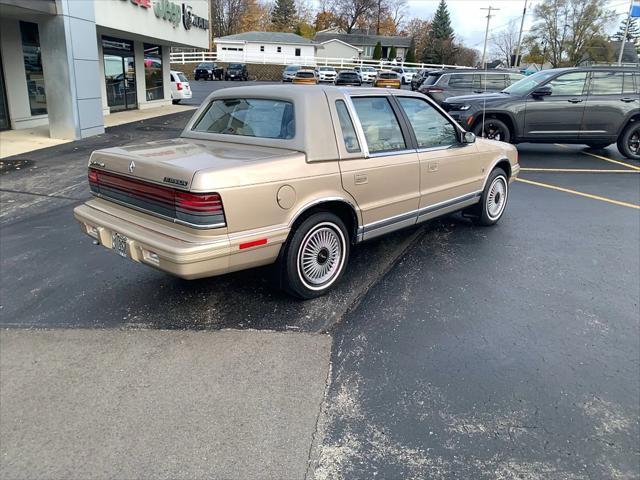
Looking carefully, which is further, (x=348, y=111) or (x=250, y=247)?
(x=348, y=111)

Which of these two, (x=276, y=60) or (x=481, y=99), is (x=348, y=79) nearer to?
(x=276, y=60)

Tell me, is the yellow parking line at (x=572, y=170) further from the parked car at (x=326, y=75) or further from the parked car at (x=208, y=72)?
the parked car at (x=208, y=72)

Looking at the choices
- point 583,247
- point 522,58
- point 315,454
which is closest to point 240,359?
point 315,454

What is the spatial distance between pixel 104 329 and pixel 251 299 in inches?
46.0

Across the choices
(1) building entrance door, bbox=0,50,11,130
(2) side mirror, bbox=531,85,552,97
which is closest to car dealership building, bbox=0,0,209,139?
(1) building entrance door, bbox=0,50,11,130

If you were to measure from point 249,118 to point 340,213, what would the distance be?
1.20 metres

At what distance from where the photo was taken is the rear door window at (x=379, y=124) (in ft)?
14.8

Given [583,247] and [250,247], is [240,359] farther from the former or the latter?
[583,247]

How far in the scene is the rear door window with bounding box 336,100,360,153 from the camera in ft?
14.0

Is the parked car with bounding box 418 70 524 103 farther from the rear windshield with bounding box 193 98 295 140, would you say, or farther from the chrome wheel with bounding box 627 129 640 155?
the rear windshield with bounding box 193 98 295 140

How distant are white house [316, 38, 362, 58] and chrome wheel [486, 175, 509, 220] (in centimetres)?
6741

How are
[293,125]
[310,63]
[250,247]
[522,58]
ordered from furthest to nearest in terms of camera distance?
[522,58] → [310,63] → [293,125] → [250,247]

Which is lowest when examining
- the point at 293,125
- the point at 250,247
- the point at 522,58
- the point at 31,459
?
the point at 31,459

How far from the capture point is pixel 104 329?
379 centimetres
